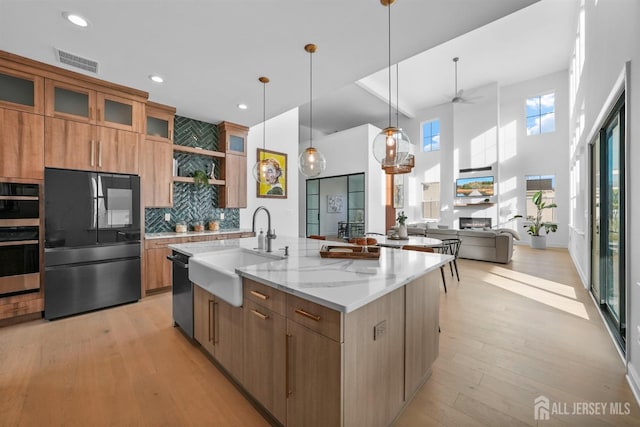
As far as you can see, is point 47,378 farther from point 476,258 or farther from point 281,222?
point 476,258

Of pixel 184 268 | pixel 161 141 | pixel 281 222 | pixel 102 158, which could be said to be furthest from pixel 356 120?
pixel 184 268

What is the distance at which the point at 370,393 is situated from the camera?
125cm

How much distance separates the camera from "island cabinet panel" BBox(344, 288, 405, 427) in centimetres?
113

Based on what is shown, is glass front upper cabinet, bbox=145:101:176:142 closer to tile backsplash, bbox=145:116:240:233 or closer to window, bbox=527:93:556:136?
tile backsplash, bbox=145:116:240:233

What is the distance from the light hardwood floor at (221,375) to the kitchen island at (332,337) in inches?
8.7

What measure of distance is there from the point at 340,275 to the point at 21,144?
143 inches

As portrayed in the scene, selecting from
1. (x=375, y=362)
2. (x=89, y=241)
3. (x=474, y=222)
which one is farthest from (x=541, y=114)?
(x=89, y=241)

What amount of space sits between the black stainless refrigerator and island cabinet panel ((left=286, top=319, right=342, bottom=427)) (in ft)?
10.3

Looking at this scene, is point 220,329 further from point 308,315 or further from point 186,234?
point 186,234

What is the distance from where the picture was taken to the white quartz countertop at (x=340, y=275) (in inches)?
44.6

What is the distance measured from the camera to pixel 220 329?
1881mm

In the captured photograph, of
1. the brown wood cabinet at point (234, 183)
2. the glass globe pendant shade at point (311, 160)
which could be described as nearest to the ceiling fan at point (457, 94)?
→ the glass globe pendant shade at point (311, 160)

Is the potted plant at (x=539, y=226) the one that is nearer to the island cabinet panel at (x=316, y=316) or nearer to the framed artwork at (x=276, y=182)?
the framed artwork at (x=276, y=182)

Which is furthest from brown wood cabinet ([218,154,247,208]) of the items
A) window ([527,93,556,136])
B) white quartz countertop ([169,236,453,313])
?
window ([527,93,556,136])
